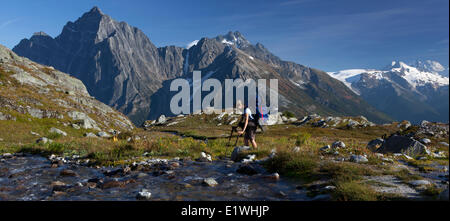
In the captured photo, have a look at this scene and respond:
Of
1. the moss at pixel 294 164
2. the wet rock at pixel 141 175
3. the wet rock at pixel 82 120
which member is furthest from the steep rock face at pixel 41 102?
the moss at pixel 294 164

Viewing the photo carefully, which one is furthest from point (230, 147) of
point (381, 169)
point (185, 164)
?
point (381, 169)

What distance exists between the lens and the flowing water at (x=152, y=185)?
31.4 ft

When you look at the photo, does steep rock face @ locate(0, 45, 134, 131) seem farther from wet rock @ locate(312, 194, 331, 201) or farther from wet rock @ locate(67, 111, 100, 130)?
wet rock @ locate(312, 194, 331, 201)

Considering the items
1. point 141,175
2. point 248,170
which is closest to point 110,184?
point 141,175

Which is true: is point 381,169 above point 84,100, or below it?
below

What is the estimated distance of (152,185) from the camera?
11.1 meters

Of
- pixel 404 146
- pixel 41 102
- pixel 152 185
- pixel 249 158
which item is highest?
pixel 41 102

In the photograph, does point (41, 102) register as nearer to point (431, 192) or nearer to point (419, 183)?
point (419, 183)

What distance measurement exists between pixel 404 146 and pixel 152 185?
18286 mm

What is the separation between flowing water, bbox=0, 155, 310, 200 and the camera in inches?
377
